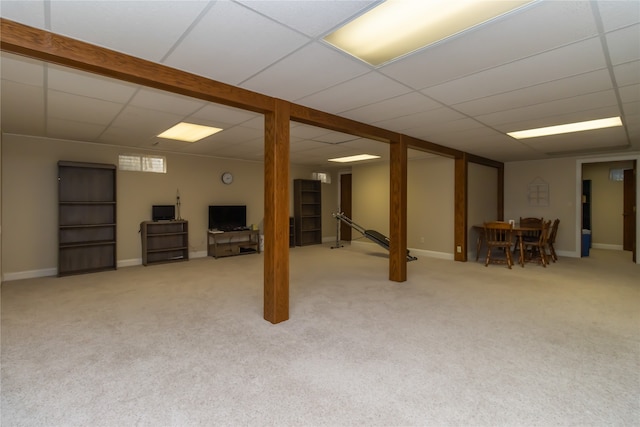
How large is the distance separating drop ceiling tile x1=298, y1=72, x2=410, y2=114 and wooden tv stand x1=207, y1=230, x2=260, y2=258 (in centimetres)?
431

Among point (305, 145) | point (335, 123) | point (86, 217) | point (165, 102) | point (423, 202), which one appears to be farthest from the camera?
point (423, 202)

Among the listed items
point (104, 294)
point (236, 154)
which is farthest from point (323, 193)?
point (104, 294)

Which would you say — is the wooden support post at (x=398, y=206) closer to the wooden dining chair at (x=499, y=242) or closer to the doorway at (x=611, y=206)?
the wooden dining chair at (x=499, y=242)

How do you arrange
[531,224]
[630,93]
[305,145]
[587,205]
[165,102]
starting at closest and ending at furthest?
[630,93] → [165,102] → [305,145] → [531,224] → [587,205]

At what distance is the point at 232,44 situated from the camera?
205 centimetres

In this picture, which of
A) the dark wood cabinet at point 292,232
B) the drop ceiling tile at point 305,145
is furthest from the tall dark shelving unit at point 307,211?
the drop ceiling tile at point 305,145

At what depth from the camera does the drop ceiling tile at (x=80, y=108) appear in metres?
3.12

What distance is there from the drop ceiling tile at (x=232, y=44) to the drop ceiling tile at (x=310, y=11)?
2.8 inches

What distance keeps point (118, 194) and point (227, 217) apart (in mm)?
2134

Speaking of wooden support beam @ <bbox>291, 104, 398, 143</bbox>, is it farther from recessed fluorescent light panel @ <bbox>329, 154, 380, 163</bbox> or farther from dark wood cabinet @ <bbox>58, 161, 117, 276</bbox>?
dark wood cabinet @ <bbox>58, 161, 117, 276</bbox>

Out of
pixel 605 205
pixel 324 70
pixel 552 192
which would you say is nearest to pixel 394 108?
pixel 324 70

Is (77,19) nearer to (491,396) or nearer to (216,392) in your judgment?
(216,392)

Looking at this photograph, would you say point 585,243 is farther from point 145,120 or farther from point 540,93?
point 145,120

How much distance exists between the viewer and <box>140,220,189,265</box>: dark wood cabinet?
19.2 ft
